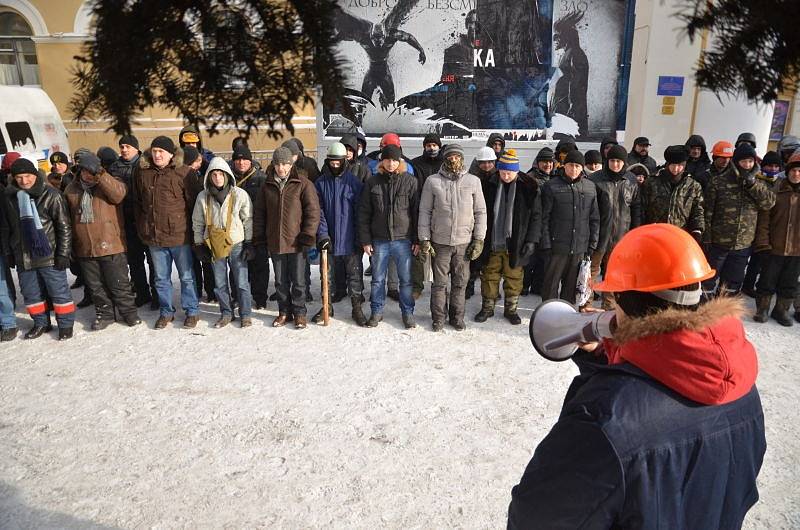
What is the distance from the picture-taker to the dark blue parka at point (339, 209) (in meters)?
5.92

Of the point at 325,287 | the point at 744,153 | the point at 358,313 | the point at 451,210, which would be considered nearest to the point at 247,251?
the point at 325,287

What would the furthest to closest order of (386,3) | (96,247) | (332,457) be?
1. (386,3)
2. (96,247)
3. (332,457)

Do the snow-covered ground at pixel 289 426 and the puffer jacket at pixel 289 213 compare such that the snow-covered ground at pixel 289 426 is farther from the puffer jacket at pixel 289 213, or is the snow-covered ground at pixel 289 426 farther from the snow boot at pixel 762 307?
the puffer jacket at pixel 289 213

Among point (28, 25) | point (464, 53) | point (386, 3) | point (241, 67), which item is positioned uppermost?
point (28, 25)

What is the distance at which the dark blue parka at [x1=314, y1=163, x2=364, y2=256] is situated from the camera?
19.4 ft

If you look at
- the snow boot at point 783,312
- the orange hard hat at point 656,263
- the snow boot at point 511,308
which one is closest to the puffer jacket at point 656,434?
the orange hard hat at point 656,263

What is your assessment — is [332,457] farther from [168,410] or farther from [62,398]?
[62,398]

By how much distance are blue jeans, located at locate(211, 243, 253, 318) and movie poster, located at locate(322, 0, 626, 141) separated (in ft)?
13.1

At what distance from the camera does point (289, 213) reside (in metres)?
5.65

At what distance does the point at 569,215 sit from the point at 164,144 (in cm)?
451

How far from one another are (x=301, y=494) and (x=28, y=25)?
20.1 metres

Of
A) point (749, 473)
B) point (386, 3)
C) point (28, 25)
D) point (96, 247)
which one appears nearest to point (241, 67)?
point (749, 473)

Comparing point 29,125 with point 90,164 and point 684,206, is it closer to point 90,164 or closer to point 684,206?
point 90,164

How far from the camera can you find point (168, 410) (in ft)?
13.4
